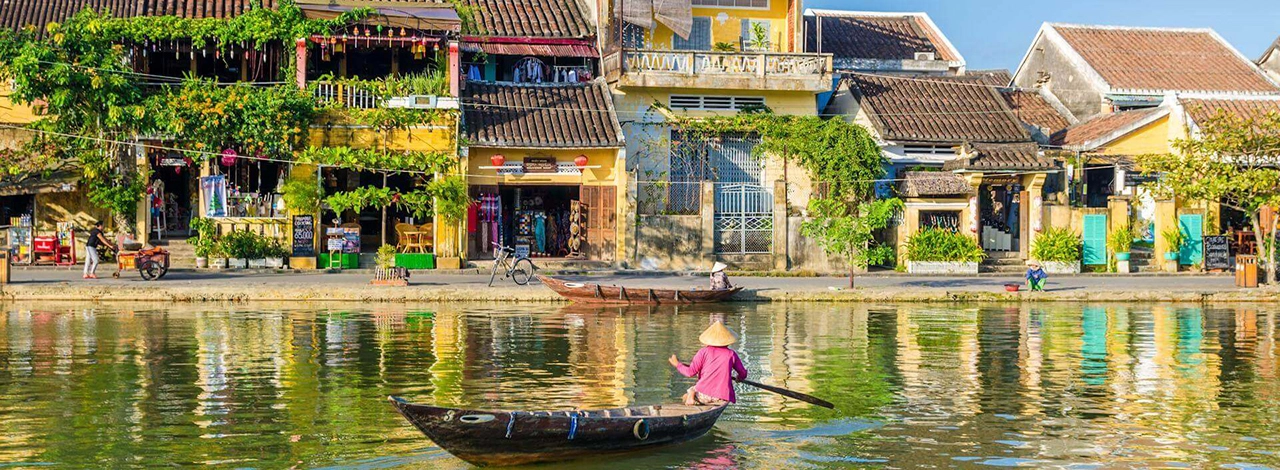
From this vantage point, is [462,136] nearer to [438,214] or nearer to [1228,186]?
[438,214]

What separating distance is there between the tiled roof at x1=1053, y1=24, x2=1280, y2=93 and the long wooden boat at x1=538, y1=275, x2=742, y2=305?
17751 millimetres

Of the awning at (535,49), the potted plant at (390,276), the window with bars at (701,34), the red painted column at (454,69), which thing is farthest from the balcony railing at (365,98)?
the window with bars at (701,34)

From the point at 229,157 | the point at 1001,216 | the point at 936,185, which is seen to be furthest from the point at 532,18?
the point at 1001,216

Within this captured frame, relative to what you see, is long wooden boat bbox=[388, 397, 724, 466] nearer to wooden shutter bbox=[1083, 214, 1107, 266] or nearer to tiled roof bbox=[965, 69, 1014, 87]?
wooden shutter bbox=[1083, 214, 1107, 266]

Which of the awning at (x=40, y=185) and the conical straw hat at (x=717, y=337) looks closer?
the conical straw hat at (x=717, y=337)

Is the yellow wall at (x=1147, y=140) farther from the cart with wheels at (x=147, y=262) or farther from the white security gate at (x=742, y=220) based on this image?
the cart with wheels at (x=147, y=262)

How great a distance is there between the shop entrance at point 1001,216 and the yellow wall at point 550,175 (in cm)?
943

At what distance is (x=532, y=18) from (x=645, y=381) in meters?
19.7

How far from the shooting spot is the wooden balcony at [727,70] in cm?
3412

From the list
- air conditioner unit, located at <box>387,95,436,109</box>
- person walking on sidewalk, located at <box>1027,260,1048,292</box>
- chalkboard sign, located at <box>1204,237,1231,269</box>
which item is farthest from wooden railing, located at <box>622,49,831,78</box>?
chalkboard sign, located at <box>1204,237,1231,269</box>

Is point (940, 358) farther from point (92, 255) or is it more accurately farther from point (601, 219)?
point (92, 255)

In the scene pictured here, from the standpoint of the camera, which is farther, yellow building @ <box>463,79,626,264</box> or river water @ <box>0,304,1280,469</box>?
yellow building @ <box>463,79,626,264</box>

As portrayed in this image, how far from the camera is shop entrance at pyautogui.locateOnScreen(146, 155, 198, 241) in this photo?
31922 millimetres

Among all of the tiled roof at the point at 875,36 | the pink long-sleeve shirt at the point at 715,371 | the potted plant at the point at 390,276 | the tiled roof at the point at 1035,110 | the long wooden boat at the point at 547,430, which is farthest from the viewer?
the tiled roof at the point at 875,36
